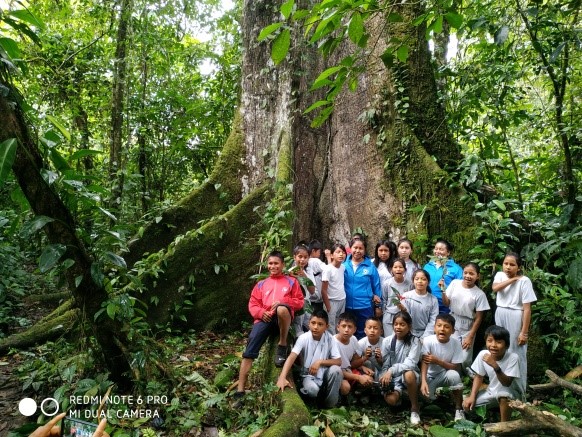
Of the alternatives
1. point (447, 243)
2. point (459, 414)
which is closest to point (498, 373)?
point (459, 414)

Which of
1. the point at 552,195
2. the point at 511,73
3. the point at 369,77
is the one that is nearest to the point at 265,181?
the point at 369,77

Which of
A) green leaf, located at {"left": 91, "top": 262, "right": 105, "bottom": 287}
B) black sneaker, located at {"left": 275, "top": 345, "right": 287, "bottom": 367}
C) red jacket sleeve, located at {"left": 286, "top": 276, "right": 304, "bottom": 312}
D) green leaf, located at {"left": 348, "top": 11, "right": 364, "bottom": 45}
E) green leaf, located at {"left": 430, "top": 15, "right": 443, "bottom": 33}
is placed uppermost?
green leaf, located at {"left": 430, "top": 15, "right": 443, "bottom": 33}

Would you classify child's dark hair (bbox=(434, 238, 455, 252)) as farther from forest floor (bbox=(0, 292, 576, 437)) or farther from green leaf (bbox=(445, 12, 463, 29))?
green leaf (bbox=(445, 12, 463, 29))

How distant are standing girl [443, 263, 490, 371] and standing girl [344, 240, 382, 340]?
0.81 metres

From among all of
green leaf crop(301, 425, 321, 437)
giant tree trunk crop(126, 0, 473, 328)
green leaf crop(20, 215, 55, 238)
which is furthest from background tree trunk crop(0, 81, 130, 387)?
giant tree trunk crop(126, 0, 473, 328)

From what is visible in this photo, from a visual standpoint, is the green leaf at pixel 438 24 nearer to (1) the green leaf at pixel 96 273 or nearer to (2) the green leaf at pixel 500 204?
(1) the green leaf at pixel 96 273

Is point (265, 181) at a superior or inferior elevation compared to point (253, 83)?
inferior

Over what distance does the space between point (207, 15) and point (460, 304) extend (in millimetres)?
7297

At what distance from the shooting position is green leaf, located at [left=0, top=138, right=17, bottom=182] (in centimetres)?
239

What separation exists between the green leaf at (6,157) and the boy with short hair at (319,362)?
2769 mm

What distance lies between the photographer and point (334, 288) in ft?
17.3

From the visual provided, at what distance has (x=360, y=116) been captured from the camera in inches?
259

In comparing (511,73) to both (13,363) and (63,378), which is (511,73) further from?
(13,363)

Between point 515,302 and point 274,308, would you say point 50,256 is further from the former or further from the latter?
point 515,302
